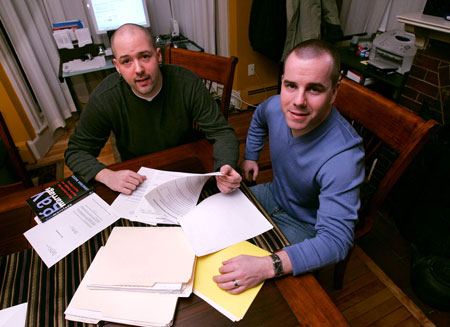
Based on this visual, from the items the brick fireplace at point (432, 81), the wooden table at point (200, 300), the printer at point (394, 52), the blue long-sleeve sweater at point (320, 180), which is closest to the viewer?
the wooden table at point (200, 300)

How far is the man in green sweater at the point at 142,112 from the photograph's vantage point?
1216mm

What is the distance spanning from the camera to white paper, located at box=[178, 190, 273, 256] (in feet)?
2.77

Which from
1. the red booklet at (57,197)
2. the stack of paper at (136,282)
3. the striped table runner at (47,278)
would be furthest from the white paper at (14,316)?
the red booklet at (57,197)

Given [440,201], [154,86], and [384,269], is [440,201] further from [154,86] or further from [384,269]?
[154,86]

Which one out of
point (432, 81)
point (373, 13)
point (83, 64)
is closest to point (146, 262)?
point (432, 81)

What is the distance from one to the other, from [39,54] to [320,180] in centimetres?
282

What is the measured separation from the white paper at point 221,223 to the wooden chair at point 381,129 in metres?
0.47

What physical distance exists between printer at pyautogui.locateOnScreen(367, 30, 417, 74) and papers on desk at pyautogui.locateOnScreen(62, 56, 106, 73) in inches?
87.3

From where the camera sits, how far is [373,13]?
266 cm

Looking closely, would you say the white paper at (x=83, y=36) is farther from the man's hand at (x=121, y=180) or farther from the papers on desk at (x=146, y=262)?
the papers on desk at (x=146, y=262)

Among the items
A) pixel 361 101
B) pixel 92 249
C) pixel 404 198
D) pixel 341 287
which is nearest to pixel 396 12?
pixel 404 198

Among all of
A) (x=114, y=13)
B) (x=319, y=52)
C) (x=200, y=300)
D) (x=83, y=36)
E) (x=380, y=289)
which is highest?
(x=319, y=52)

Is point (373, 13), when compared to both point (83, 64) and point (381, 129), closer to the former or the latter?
point (381, 129)

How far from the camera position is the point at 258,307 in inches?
27.8
